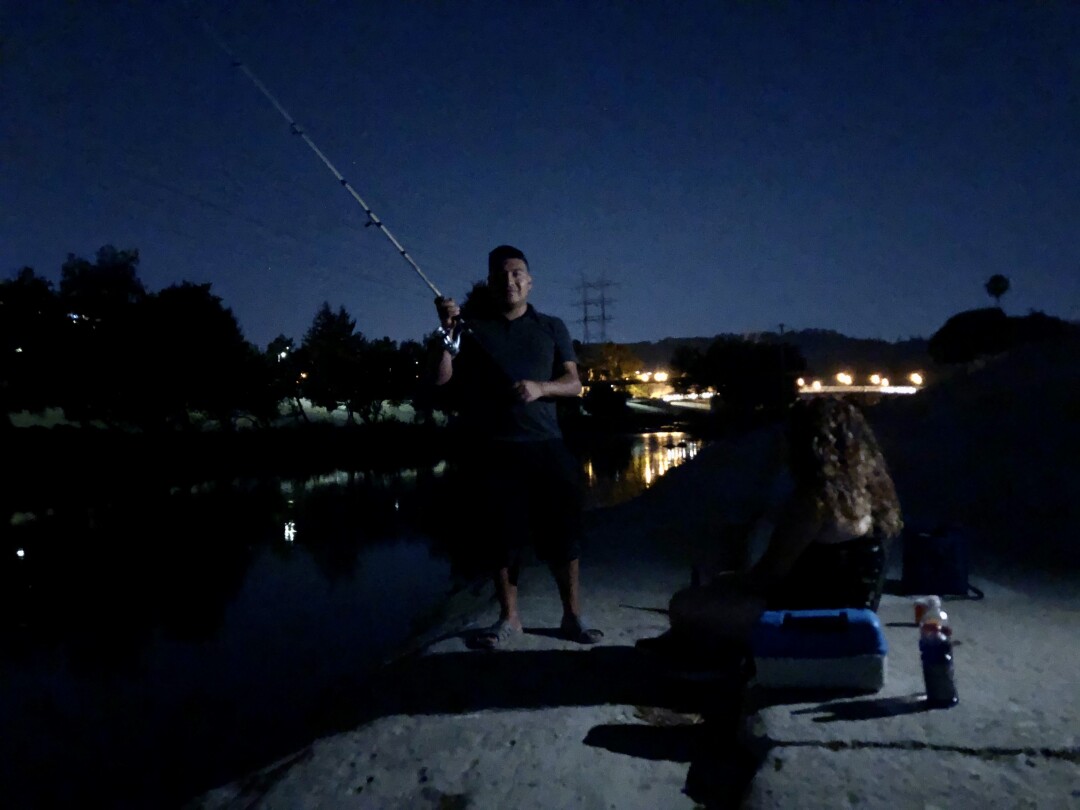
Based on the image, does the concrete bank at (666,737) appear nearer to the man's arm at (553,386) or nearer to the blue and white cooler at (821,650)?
the blue and white cooler at (821,650)

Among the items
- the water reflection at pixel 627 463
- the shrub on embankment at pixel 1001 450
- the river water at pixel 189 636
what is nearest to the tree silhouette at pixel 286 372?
the water reflection at pixel 627 463

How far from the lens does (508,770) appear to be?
3771 mm

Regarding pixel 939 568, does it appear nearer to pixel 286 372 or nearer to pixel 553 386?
pixel 553 386

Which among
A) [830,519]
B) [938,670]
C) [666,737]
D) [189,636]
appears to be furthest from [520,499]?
[189,636]

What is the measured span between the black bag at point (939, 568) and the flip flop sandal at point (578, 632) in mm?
2450

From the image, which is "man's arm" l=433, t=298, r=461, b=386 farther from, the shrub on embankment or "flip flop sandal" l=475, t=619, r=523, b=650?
the shrub on embankment

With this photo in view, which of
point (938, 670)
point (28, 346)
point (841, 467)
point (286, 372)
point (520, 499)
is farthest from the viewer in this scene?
point (286, 372)

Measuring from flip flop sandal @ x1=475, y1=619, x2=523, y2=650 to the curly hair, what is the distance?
2095 millimetres

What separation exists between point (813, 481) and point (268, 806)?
267cm

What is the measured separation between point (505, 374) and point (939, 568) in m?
3.50

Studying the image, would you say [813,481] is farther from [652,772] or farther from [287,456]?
[287,456]

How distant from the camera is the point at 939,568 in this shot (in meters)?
6.30

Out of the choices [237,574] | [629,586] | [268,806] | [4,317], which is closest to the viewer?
[268,806]

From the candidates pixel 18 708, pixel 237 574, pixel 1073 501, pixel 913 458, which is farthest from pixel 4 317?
pixel 1073 501
